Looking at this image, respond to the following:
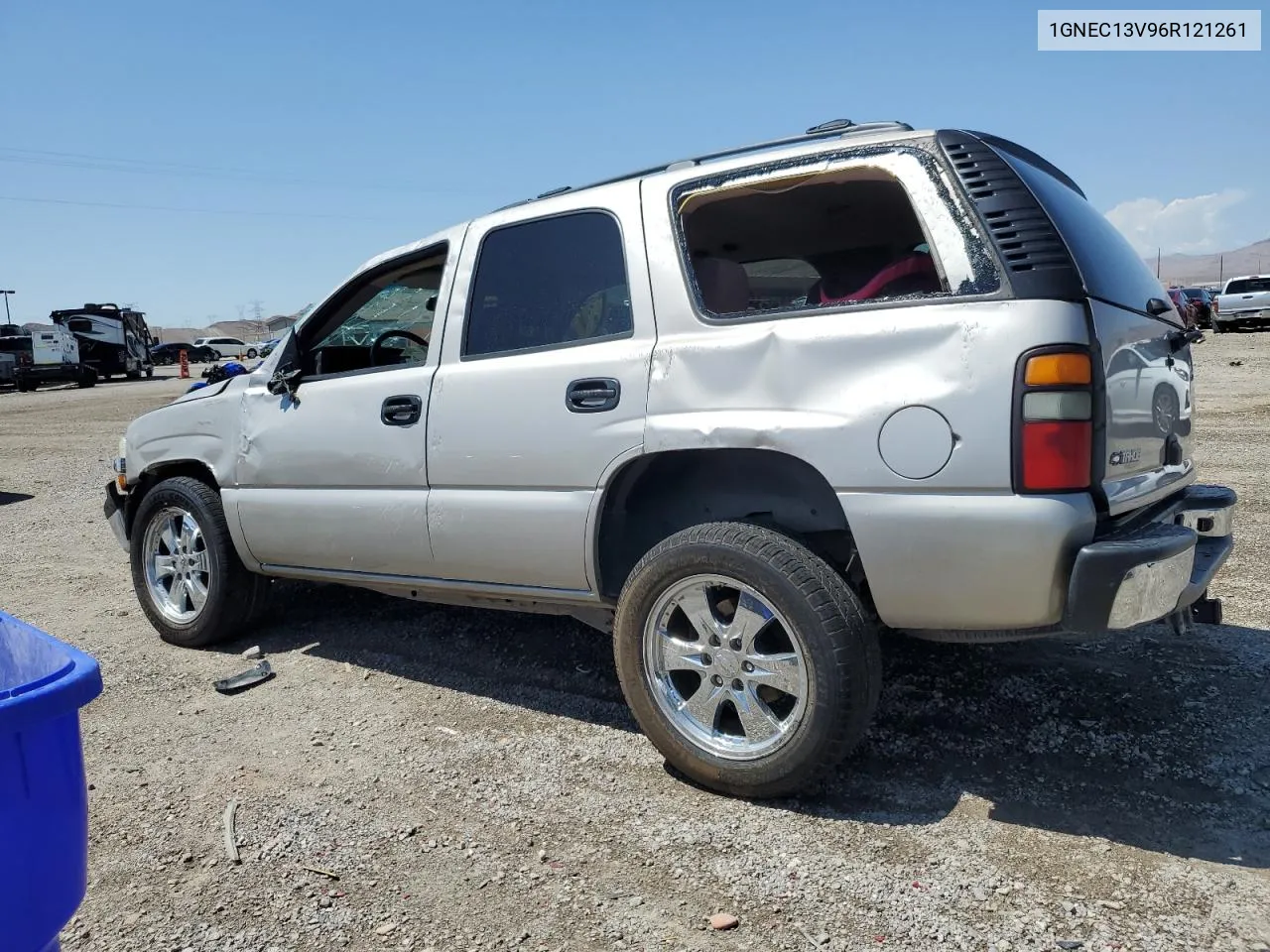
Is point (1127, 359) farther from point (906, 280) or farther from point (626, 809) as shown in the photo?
point (626, 809)

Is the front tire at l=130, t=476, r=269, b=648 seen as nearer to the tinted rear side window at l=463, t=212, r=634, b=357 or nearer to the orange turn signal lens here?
the tinted rear side window at l=463, t=212, r=634, b=357

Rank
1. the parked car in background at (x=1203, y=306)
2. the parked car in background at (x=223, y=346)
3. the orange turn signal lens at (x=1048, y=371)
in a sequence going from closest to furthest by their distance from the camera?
the orange turn signal lens at (x=1048, y=371) < the parked car in background at (x=1203, y=306) < the parked car in background at (x=223, y=346)

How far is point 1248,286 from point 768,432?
29392mm

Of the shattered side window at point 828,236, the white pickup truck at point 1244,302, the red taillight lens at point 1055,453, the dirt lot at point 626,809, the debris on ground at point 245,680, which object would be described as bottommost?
the dirt lot at point 626,809

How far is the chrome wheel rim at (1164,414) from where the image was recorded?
116 inches

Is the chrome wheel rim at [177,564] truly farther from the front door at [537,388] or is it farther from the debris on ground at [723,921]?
the debris on ground at [723,921]

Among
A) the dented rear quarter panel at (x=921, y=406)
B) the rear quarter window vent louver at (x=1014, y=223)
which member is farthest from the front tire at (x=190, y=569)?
the rear quarter window vent louver at (x=1014, y=223)

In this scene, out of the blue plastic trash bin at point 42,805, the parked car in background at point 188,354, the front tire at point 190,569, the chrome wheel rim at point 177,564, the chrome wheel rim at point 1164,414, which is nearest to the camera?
the blue plastic trash bin at point 42,805

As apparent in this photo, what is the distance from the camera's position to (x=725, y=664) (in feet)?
9.61

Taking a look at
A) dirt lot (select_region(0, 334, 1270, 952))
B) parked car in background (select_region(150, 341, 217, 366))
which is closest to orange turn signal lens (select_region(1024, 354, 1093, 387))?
dirt lot (select_region(0, 334, 1270, 952))

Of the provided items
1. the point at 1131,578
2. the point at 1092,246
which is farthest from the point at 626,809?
the point at 1092,246

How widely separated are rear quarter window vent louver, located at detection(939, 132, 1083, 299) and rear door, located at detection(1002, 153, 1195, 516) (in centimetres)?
6

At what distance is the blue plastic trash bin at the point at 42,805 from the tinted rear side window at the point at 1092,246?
8.22 ft

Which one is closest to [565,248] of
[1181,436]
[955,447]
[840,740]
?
[955,447]
